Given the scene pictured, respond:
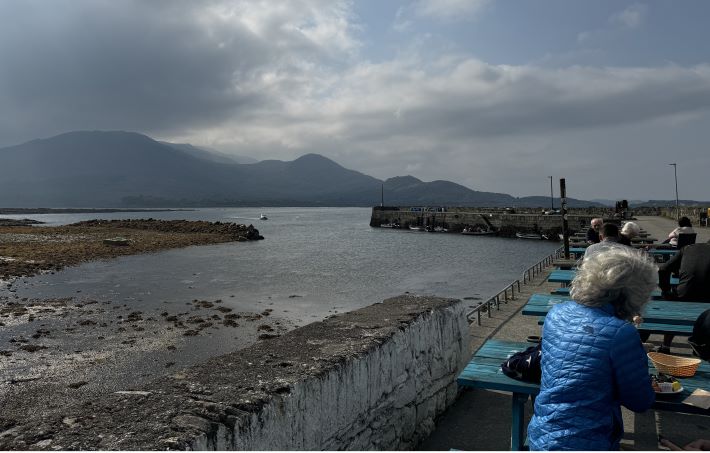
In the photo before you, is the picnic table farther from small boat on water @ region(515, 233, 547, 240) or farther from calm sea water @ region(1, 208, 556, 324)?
small boat on water @ region(515, 233, 547, 240)

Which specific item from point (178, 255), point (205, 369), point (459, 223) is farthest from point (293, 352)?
point (459, 223)

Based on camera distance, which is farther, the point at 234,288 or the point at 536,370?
the point at 234,288

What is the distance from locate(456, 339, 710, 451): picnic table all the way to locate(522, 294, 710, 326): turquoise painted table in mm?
1486

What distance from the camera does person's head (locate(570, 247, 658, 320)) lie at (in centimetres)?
234

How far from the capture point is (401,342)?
431cm

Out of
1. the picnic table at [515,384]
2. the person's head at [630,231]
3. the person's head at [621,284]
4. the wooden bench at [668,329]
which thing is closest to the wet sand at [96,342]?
the picnic table at [515,384]

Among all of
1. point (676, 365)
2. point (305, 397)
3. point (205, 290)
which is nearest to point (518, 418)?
point (676, 365)

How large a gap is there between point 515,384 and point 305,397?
5.32 feet

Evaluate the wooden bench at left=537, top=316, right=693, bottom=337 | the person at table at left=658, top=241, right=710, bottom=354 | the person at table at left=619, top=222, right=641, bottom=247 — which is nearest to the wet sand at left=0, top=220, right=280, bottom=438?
the wooden bench at left=537, top=316, right=693, bottom=337

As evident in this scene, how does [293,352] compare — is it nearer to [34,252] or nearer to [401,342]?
[401,342]

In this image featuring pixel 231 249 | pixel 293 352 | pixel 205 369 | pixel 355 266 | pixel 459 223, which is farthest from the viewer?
pixel 459 223

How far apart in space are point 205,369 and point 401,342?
179cm

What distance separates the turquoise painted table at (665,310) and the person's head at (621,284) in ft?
10.5

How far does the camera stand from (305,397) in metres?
3.09
